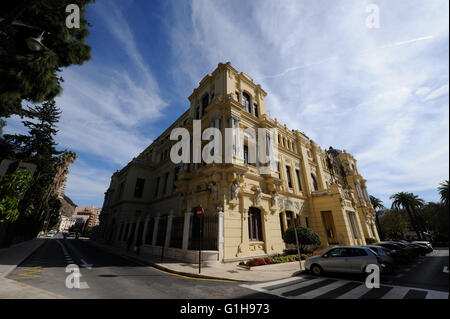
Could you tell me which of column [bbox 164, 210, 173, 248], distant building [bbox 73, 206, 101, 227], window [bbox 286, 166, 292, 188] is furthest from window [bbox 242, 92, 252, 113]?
distant building [bbox 73, 206, 101, 227]

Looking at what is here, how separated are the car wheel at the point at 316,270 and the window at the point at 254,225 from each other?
5307 mm

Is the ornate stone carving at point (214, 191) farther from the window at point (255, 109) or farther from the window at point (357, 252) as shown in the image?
the window at point (255, 109)

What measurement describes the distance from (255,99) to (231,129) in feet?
25.5

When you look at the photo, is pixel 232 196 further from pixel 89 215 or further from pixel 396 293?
pixel 89 215

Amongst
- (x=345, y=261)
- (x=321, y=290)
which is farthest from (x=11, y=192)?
(x=345, y=261)

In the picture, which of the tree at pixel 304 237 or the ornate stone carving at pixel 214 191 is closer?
the ornate stone carving at pixel 214 191

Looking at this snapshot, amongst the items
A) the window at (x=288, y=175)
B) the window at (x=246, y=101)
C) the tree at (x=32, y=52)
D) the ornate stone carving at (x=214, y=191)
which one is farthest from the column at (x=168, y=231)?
the window at (x=288, y=175)

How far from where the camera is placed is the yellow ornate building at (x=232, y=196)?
12867mm

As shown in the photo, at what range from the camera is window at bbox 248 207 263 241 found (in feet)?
46.9

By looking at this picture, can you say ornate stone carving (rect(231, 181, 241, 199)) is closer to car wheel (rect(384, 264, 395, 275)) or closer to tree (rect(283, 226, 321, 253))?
tree (rect(283, 226, 321, 253))

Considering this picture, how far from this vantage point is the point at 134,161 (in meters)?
28.9

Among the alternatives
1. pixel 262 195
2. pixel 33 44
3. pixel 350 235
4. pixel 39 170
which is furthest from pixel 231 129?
pixel 39 170

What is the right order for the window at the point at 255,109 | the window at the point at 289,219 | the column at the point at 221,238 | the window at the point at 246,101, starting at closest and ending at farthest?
the column at the point at 221,238 < the window at the point at 289,219 < the window at the point at 246,101 < the window at the point at 255,109
